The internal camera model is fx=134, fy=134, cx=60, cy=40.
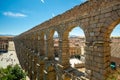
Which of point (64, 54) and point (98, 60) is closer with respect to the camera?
point (98, 60)

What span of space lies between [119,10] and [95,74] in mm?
3046

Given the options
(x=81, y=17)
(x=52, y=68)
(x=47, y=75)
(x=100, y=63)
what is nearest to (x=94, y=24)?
(x=81, y=17)

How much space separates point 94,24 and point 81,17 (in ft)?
3.84

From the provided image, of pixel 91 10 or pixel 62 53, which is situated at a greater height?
pixel 91 10

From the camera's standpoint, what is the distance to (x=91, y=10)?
644 centimetres

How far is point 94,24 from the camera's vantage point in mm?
6246

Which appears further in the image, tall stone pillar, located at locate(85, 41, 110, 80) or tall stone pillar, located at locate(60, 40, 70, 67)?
tall stone pillar, located at locate(60, 40, 70, 67)

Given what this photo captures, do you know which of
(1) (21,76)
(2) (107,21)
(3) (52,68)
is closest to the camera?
(2) (107,21)

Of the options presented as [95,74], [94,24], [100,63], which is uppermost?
[94,24]

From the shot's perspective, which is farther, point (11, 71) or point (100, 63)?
point (11, 71)

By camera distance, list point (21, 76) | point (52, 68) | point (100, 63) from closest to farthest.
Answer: point (100, 63)
point (52, 68)
point (21, 76)

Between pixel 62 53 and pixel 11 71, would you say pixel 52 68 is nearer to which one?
pixel 62 53

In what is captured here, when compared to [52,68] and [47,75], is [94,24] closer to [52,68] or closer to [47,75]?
[52,68]

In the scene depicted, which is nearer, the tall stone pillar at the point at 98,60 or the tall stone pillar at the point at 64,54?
the tall stone pillar at the point at 98,60
